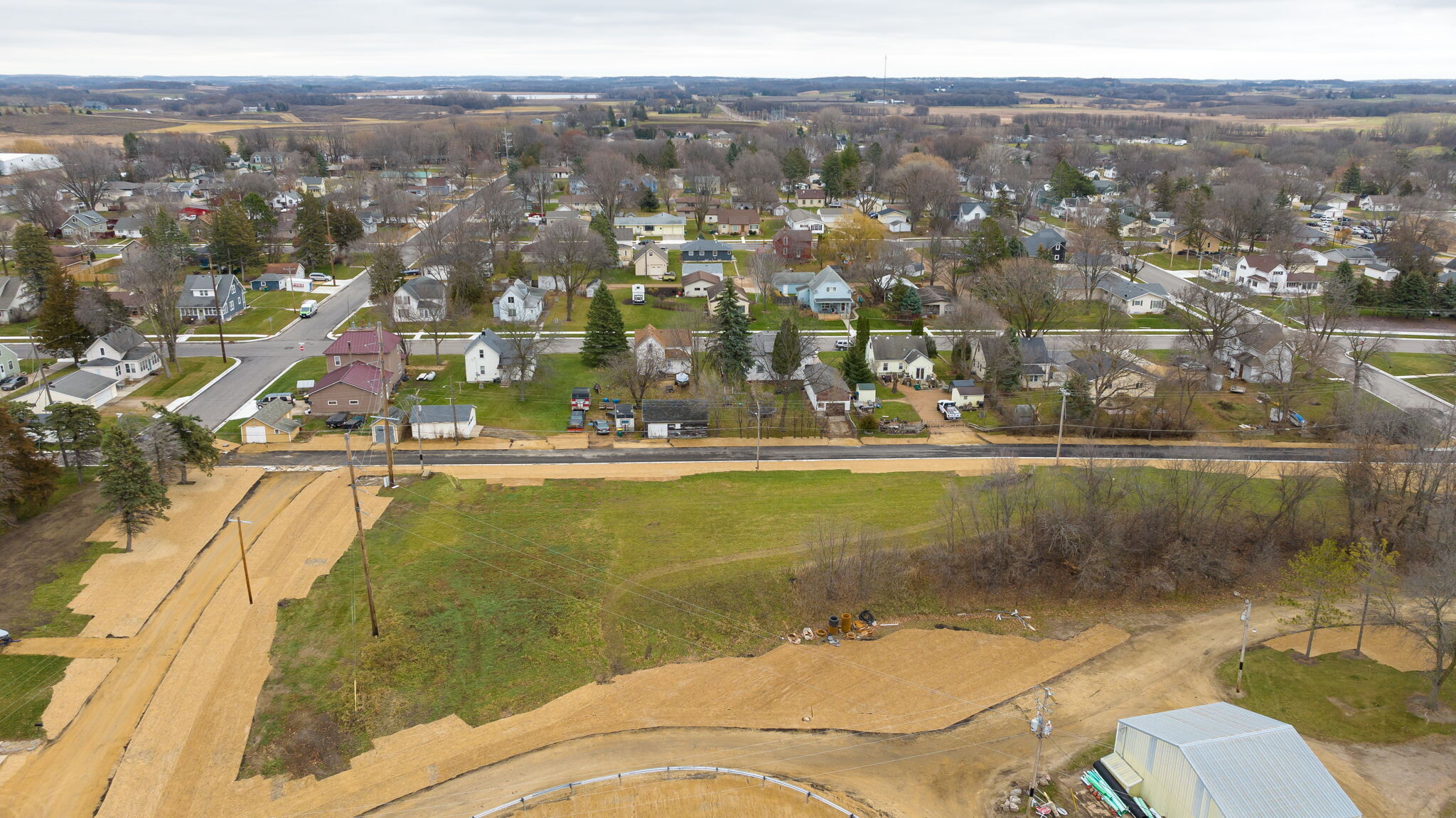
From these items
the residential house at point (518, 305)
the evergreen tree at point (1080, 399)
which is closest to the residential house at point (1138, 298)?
the evergreen tree at point (1080, 399)

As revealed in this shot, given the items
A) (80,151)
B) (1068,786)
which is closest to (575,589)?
(1068,786)

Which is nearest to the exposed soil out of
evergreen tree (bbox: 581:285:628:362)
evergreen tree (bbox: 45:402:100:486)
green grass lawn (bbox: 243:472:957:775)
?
evergreen tree (bbox: 45:402:100:486)

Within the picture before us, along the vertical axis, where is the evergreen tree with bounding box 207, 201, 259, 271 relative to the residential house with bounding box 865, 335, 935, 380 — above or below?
above

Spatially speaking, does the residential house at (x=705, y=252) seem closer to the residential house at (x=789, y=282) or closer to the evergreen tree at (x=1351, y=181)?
the residential house at (x=789, y=282)

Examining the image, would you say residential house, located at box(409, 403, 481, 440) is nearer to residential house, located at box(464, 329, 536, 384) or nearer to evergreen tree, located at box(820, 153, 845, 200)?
residential house, located at box(464, 329, 536, 384)

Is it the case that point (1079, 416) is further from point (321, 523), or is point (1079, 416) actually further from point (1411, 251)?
point (1411, 251)

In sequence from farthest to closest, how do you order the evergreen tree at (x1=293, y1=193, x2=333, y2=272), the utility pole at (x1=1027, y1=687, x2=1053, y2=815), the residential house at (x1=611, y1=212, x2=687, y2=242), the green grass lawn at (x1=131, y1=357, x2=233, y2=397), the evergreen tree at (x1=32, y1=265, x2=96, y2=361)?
the residential house at (x1=611, y1=212, x2=687, y2=242) → the evergreen tree at (x1=293, y1=193, x2=333, y2=272) → the evergreen tree at (x1=32, y1=265, x2=96, y2=361) → the green grass lawn at (x1=131, y1=357, x2=233, y2=397) → the utility pole at (x1=1027, y1=687, x2=1053, y2=815)

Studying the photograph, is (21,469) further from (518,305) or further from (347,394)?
(518,305)
